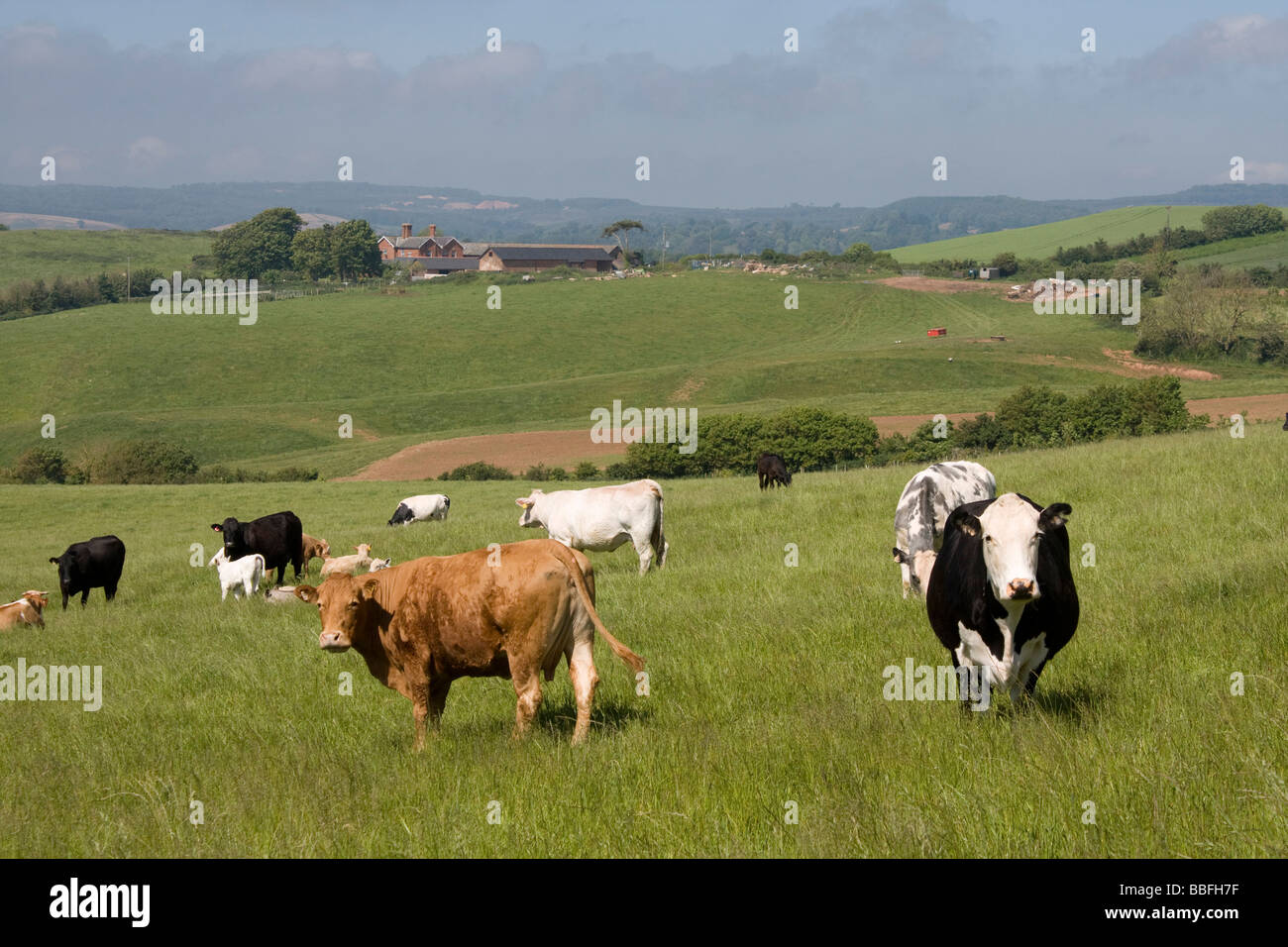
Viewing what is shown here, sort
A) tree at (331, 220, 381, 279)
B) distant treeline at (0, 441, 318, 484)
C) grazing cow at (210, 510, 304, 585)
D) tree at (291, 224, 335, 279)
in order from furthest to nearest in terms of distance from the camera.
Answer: tree at (331, 220, 381, 279) < tree at (291, 224, 335, 279) < distant treeline at (0, 441, 318, 484) < grazing cow at (210, 510, 304, 585)

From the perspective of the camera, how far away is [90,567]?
20766 mm

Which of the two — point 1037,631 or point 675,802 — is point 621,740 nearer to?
point 675,802

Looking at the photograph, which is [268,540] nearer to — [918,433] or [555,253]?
[918,433]

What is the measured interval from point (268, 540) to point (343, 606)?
14.8 metres

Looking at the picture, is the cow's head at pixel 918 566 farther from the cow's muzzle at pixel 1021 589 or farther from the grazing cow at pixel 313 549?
the grazing cow at pixel 313 549

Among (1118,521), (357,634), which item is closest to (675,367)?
(1118,521)

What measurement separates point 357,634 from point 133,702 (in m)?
4.15

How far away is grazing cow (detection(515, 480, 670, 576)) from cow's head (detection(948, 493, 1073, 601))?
10.5m

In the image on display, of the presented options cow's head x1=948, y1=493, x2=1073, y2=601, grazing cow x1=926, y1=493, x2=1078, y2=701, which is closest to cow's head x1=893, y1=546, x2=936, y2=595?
grazing cow x1=926, y1=493, x2=1078, y2=701

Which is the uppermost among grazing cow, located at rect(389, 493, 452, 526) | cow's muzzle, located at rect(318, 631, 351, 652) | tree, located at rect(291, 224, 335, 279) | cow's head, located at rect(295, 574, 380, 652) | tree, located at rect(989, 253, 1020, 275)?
tree, located at rect(291, 224, 335, 279)

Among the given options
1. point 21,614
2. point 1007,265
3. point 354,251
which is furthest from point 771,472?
point 354,251

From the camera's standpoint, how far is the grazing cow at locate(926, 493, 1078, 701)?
681 cm

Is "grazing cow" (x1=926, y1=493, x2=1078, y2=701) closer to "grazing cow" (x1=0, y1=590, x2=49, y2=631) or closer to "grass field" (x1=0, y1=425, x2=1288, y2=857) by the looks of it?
"grass field" (x1=0, y1=425, x2=1288, y2=857)

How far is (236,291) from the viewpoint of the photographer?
482ft
